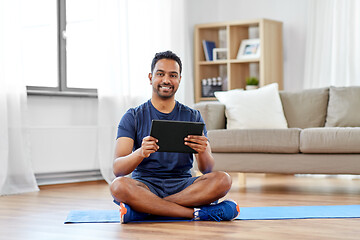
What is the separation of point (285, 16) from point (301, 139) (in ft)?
7.49

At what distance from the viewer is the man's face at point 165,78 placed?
2658 mm

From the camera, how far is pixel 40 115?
4578mm

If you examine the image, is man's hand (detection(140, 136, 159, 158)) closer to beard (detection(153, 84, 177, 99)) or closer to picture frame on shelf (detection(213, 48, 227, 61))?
beard (detection(153, 84, 177, 99))

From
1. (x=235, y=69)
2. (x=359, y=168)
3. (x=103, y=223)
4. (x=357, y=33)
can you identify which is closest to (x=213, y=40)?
(x=235, y=69)

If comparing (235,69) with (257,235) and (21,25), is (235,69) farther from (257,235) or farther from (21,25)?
(257,235)

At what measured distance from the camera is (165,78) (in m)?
2.66

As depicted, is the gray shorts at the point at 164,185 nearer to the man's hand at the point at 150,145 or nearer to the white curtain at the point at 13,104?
the man's hand at the point at 150,145

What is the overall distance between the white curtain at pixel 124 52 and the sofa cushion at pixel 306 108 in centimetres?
123

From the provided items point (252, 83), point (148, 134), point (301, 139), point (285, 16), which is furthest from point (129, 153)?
point (285, 16)

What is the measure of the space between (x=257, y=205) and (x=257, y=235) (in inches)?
38.9

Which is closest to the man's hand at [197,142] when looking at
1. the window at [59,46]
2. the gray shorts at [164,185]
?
the gray shorts at [164,185]

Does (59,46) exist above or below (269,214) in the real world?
above

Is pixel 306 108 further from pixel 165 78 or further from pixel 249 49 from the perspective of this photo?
pixel 165 78

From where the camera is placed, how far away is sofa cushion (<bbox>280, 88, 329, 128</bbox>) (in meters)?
4.43
